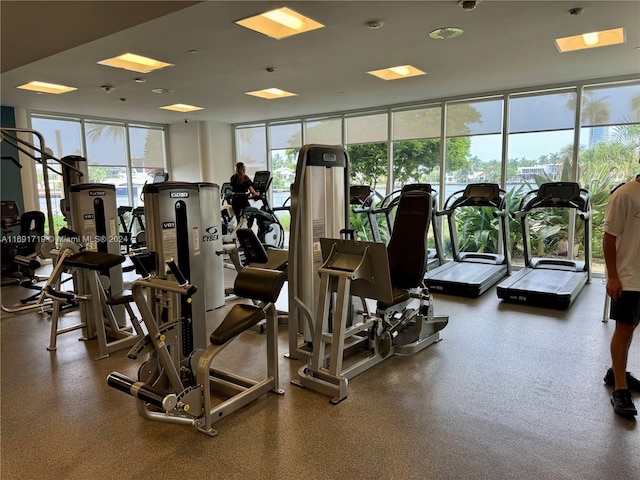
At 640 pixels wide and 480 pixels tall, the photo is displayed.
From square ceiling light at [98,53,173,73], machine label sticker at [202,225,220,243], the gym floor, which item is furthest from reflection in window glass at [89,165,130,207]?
the gym floor

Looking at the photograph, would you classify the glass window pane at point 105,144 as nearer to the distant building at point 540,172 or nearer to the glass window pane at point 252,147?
the glass window pane at point 252,147

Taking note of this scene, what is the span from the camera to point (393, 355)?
3.76m

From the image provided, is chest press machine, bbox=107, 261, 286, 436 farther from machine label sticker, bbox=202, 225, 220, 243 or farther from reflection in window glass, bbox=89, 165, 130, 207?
reflection in window glass, bbox=89, 165, 130, 207

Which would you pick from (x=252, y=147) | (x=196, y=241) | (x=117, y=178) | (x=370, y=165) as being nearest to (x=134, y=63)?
(x=196, y=241)

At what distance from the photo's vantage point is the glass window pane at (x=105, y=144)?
31.4ft

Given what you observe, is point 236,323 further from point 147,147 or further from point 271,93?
point 147,147

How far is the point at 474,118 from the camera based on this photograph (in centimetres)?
757

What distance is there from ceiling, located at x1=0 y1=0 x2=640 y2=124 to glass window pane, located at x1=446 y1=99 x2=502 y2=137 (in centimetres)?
31

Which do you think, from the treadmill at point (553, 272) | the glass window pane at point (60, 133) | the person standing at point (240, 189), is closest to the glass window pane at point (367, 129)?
the person standing at point (240, 189)

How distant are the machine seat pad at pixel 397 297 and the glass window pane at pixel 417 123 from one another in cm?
510

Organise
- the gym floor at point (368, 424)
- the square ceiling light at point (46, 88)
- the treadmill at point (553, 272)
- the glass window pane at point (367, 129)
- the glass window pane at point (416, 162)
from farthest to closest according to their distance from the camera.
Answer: the glass window pane at point (367, 129)
the glass window pane at point (416, 162)
the square ceiling light at point (46, 88)
the treadmill at point (553, 272)
the gym floor at point (368, 424)

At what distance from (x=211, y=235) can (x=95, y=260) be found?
1808 mm

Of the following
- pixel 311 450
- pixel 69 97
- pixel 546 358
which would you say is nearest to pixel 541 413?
pixel 546 358

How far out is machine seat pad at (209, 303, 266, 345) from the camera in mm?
2592
